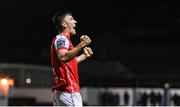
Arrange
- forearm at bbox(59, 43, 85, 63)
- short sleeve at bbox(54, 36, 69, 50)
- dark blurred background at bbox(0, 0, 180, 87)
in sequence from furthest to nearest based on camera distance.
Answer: dark blurred background at bbox(0, 0, 180, 87) < short sleeve at bbox(54, 36, 69, 50) < forearm at bbox(59, 43, 85, 63)

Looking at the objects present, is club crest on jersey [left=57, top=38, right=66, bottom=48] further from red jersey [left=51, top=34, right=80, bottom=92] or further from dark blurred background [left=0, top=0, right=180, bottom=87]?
dark blurred background [left=0, top=0, right=180, bottom=87]

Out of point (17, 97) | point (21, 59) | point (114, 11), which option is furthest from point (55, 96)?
point (114, 11)

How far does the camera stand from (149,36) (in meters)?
27.3

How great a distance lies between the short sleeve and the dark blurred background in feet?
37.1

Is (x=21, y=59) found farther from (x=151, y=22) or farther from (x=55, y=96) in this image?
(x=55, y=96)

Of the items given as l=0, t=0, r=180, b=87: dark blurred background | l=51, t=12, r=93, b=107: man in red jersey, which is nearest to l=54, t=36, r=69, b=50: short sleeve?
l=51, t=12, r=93, b=107: man in red jersey

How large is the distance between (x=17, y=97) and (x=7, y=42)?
257 inches

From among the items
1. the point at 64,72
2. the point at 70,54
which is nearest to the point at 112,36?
the point at 64,72

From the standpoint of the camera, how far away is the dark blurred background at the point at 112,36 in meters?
18.6

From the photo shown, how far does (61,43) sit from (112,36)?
2081 centimetres

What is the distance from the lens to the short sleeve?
3.99 meters

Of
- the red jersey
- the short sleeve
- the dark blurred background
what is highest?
the dark blurred background

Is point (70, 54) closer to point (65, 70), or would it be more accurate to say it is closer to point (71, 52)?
point (71, 52)

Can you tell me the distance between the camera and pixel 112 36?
81.2 feet
